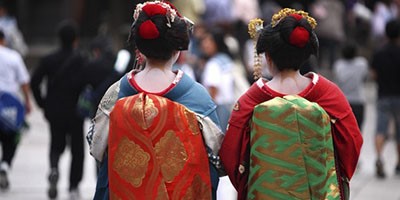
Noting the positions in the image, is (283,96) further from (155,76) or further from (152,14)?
(152,14)

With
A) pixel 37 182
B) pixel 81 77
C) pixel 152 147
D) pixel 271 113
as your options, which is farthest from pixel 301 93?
pixel 37 182

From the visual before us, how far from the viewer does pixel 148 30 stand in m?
6.26

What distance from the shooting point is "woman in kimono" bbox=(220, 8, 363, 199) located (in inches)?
244

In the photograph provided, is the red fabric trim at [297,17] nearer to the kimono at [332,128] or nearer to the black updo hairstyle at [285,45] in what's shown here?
the black updo hairstyle at [285,45]

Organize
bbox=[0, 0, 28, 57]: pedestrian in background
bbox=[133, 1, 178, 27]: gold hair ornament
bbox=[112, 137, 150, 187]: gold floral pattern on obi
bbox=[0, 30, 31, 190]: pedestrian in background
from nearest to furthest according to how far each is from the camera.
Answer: bbox=[112, 137, 150, 187]: gold floral pattern on obi → bbox=[133, 1, 178, 27]: gold hair ornament → bbox=[0, 30, 31, 190]: pedestrian in background → bbox=[0, 0, 28, 57]: pedestrian in background

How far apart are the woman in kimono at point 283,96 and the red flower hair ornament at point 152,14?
518 mm

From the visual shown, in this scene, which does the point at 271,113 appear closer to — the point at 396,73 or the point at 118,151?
the point at 118,151

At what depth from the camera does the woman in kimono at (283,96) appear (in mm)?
6207

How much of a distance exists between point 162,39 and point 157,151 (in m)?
0.62

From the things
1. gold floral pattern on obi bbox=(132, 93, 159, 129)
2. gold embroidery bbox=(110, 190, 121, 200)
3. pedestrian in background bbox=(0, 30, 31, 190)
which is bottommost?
pedestrian in background bbox=(0, 30, 31, 190)

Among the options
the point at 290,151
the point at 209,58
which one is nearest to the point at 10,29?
the point at 209,58

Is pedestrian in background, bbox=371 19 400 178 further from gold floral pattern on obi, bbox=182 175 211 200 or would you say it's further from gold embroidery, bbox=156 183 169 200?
gold embroidery, bbox=156 183 169 200

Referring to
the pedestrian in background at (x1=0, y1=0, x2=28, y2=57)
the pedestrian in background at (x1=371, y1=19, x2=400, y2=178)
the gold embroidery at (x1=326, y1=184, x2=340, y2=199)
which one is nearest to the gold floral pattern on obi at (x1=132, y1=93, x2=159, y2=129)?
the gold embroidery at (x1=326, y1=184, x2=340, y2=199)

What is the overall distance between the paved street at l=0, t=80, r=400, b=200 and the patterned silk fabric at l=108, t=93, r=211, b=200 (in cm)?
533
